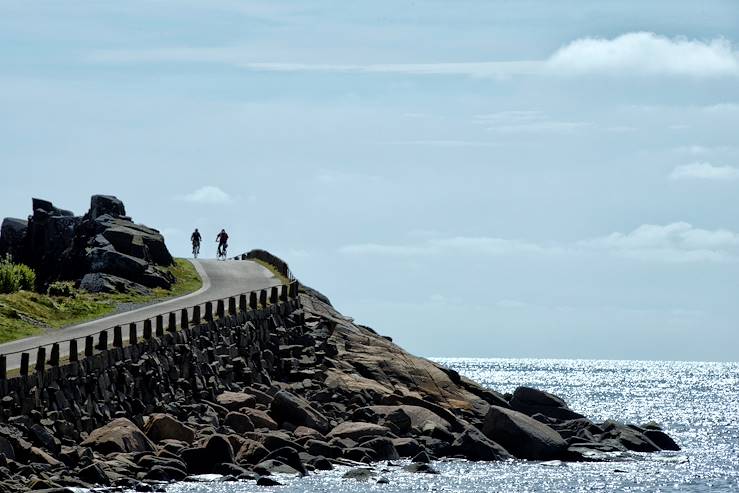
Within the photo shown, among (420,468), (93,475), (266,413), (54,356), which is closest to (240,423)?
(266,413)

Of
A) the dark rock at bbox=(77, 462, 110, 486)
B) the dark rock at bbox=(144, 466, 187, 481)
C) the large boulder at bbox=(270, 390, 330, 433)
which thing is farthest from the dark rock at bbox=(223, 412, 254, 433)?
the dark rock at bbox=(77, 462, 110, 486)

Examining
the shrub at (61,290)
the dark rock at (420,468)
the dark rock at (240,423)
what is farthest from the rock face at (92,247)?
the dark rock at (420,468)

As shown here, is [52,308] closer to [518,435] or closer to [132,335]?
[132,335]

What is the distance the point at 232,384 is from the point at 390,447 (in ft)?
24.1

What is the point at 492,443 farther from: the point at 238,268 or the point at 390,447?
the point at 238,268

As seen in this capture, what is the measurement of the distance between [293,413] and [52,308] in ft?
43.1

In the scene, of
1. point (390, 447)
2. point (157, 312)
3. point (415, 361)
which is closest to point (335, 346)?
point (415, 361)

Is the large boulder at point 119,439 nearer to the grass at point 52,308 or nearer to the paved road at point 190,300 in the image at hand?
the paved road at point 190,300

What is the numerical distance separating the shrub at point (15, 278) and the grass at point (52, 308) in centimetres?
310

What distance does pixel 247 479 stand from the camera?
47.4m

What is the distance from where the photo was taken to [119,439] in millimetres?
46219

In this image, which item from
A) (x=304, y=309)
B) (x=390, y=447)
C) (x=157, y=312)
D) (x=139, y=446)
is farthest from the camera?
(x=304, y=309)

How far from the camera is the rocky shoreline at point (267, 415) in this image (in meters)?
44.3

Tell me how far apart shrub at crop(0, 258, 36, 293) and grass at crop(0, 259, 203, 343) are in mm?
3103
